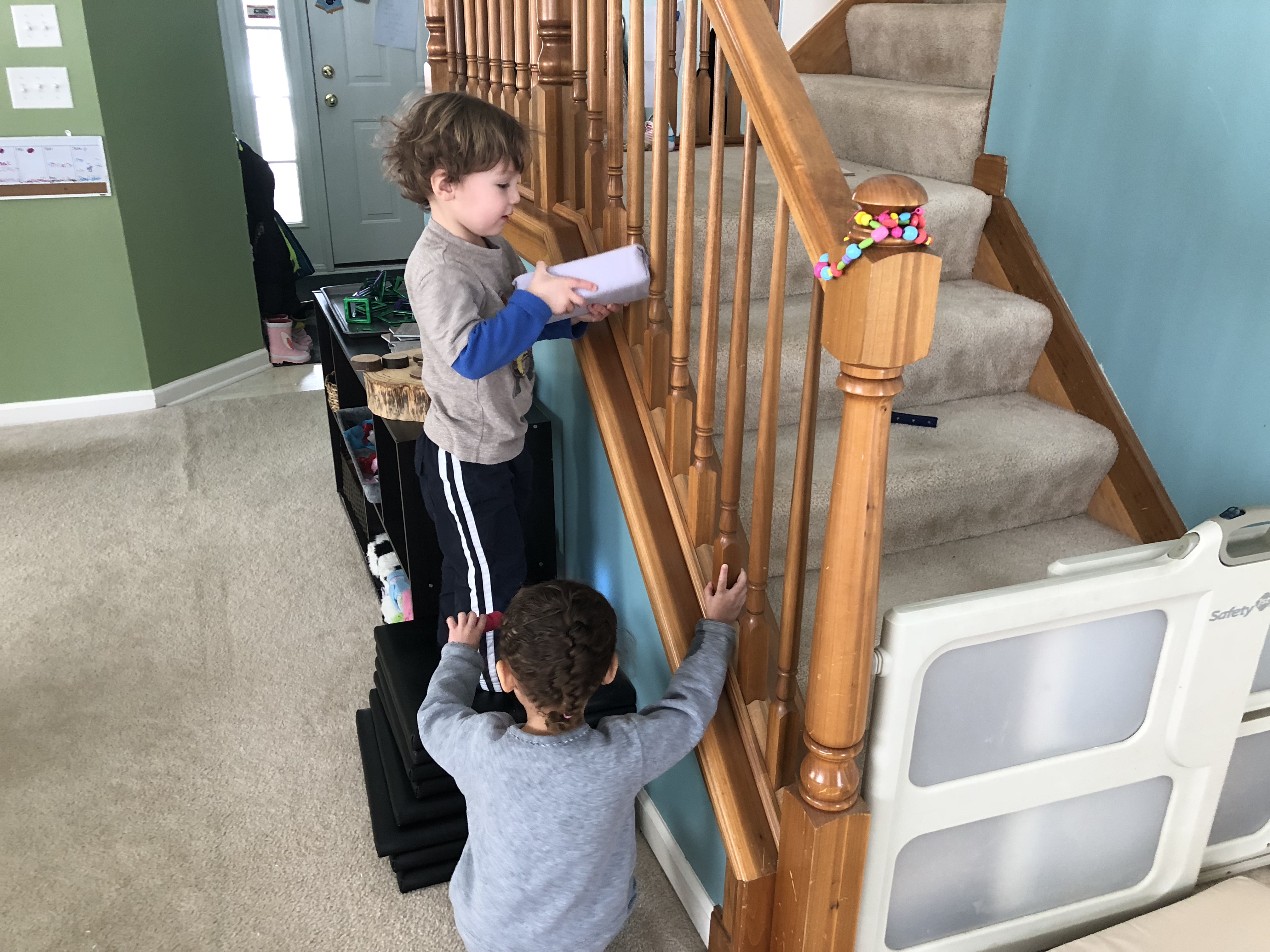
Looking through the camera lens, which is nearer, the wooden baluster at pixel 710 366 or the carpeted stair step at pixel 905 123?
the wooden baluster at pixel 710 366

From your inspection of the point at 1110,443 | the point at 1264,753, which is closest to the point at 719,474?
the point at 1110,443

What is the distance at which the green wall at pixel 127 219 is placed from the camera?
11.5 feet

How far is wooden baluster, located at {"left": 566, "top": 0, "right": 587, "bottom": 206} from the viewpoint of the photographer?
5.28 ft

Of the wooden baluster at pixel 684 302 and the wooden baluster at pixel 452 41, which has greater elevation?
the wooden baluster at pixel 452 41

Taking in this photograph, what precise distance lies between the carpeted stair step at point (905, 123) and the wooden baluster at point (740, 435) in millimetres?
1015

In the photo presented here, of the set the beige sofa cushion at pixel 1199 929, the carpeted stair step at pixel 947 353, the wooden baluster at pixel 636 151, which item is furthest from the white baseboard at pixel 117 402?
the beige sofa cushion at pixel 1199 929

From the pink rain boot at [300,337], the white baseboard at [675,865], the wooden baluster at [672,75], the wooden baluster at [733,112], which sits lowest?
the white baseboard at [675,865]

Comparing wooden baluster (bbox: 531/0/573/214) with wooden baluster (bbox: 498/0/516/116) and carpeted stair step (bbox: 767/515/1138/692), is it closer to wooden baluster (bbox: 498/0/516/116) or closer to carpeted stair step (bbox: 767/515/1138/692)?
wooden baluster (bbox: 498/0/516/116)

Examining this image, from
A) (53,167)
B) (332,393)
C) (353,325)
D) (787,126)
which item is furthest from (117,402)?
(787,126)

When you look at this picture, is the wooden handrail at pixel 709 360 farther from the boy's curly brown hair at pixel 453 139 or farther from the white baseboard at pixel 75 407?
the white baseboard at pixel 75 407

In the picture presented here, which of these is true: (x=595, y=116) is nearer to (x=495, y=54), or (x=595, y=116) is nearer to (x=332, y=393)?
(x=495, y=54)

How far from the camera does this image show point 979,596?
1.19m

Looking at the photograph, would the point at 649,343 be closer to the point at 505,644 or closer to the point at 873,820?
the point at 505,644

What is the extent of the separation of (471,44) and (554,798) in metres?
1.58
